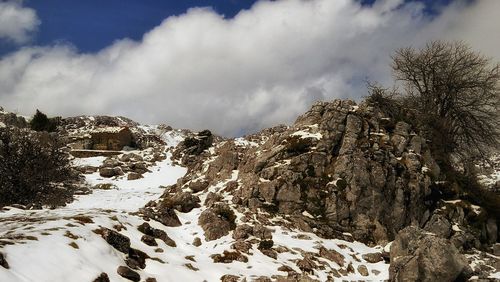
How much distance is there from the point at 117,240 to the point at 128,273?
2.58 meters

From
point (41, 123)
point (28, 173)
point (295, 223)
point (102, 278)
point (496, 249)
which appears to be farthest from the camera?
point (41, 123)

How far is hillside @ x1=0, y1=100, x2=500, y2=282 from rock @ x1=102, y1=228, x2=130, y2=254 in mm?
46

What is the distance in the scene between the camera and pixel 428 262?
661 inches

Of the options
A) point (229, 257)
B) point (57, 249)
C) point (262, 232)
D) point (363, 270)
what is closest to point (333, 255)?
point (363, 270)

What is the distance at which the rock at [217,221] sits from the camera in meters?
21.7

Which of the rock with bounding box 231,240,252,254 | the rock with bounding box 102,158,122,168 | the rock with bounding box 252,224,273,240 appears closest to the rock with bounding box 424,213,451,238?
the rock with bounding box 252,224,273,240

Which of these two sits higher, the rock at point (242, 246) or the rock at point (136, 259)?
the rock at point (242, 246)

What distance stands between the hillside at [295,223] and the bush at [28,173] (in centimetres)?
410

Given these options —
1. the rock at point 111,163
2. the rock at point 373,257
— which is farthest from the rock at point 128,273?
the rock at point 111,163

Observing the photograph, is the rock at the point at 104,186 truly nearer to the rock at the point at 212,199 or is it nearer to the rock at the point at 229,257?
the rock at the point at 212,199

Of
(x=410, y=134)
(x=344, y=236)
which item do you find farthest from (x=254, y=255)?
(x=410, y=134)

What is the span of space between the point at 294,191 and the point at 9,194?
1835 centimetres

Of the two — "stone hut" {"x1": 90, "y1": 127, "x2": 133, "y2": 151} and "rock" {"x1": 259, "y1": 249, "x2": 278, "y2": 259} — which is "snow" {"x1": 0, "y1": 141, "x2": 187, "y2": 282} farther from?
"stone hut" {"x1": 90, "y1": 127, "x2": 133, "y2": 151}

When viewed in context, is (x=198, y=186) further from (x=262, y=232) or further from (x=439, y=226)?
(x=439, y=226)
